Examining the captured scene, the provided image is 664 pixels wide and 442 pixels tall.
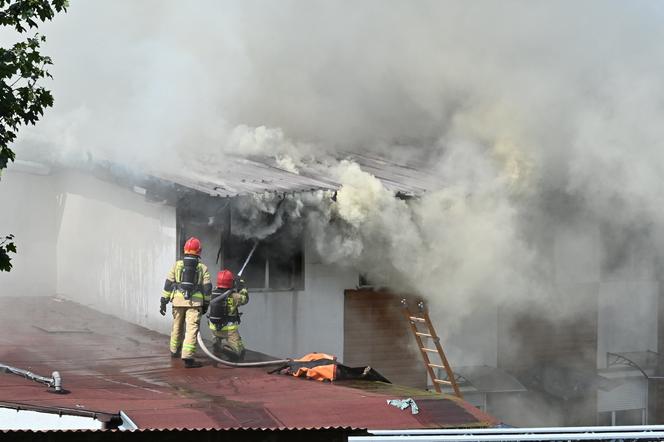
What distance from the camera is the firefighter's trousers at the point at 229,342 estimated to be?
39.0ft

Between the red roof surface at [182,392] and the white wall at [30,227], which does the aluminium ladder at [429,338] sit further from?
the white wall at [30,227]

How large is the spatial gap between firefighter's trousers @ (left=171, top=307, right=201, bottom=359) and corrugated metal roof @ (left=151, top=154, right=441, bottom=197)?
146 cm

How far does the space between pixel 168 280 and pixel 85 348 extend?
1455 millimetres

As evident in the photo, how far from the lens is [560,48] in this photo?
61.7 feet

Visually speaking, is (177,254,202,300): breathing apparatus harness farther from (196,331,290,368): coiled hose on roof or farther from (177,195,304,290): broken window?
(177,195,304,290): broken window

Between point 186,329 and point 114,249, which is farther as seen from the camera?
point 114,249

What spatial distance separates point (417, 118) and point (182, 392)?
1142cm

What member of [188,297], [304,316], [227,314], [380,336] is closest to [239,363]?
[227,314]

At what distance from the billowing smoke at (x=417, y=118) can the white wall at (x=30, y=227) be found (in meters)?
0.80

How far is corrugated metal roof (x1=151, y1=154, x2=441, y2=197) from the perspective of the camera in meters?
12.7

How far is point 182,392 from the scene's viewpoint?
9867mm

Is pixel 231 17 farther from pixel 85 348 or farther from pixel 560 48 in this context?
pixel 85 348

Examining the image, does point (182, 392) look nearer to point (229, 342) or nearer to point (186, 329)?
point (186, 329)

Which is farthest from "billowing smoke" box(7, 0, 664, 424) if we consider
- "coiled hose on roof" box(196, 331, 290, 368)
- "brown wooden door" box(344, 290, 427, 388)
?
"coiled hose on roof" box(196, 331, 290, 368)
